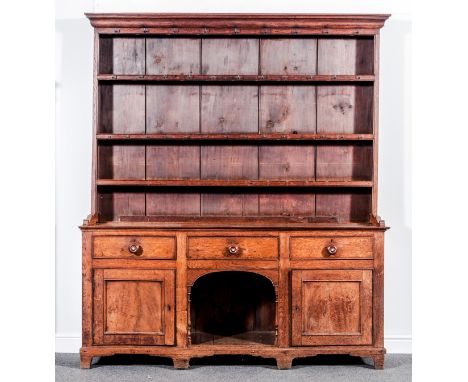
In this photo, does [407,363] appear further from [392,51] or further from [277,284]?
[392,51]

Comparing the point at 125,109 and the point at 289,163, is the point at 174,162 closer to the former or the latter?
the point at 125,109

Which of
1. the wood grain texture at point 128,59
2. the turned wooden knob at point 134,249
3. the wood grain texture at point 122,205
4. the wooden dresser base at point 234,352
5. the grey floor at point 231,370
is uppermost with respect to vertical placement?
the wood grain texture at point 128,59

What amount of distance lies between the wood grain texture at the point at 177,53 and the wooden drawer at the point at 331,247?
4.29 feet

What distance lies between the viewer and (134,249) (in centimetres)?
308

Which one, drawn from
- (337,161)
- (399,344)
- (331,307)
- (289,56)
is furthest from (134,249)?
(399,344)

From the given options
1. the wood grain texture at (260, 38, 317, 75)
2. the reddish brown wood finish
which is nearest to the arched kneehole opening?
the reddish brown wood finish

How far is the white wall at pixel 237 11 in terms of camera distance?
3.54 meters

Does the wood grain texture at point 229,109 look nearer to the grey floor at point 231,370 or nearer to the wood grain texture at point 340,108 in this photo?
the wood grain texture at point 340,108

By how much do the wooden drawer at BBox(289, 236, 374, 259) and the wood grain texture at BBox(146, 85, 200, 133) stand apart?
1032 mm

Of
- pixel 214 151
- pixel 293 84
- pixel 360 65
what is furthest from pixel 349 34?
pixel 214 151

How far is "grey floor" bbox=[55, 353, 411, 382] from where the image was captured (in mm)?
3029

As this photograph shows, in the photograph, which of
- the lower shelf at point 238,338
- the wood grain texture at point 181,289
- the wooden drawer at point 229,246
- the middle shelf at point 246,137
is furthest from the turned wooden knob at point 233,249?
the middle shelf at point 246,137

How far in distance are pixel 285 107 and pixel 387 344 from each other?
1.71 meters

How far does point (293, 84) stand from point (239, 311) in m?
1.53
